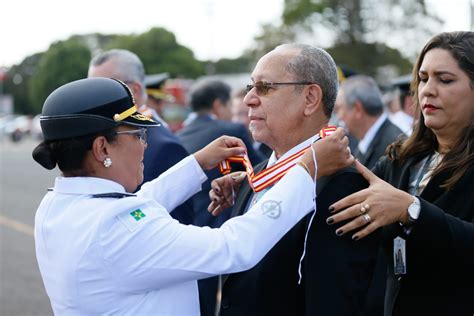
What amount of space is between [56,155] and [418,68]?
171 centimetres

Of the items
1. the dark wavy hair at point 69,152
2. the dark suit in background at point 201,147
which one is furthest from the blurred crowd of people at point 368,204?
the dark suit in background at point 201,147

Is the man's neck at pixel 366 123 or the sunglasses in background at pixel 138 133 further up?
the sunglasses in background at pixel 138 133

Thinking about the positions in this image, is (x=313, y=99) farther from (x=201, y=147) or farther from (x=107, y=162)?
(x=201, y=147)

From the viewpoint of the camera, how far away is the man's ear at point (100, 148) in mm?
2424

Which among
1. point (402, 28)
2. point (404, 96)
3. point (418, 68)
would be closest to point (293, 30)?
point (402, 28)

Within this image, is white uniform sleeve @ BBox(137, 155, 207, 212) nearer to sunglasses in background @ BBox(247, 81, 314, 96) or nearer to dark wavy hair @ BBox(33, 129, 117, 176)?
sunglasses in background @ BBox(247, 81, 314, 96)

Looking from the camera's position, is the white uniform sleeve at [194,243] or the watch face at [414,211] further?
the watch face at [414,211]

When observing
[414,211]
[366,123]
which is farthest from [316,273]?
[366,123]

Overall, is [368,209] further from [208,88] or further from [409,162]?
[208,88]

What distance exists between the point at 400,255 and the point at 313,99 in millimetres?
767

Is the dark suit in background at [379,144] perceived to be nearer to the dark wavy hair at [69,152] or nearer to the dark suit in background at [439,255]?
the dark suit in background at [439,255]

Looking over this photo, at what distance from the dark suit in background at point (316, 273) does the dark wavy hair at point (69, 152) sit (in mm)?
808

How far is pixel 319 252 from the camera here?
2.41 metres

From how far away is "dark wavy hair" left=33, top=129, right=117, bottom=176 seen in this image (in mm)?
2408
